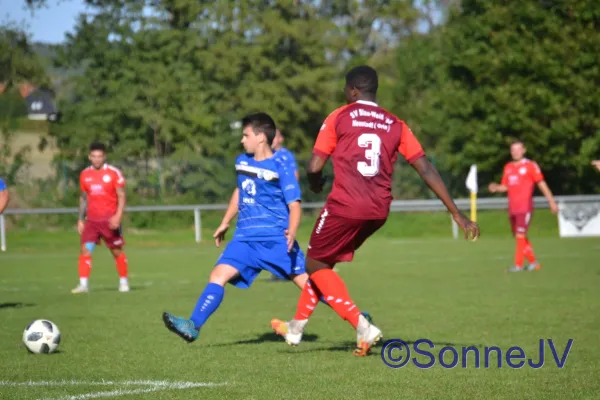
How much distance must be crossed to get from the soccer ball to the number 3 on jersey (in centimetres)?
300

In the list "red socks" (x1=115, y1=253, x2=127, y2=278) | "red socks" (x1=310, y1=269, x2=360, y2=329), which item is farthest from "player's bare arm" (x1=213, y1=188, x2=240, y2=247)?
"red socks" (x1=115, y1=253, x2=127, y2=278)

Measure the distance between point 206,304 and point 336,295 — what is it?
1153mm

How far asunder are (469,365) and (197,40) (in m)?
35.3

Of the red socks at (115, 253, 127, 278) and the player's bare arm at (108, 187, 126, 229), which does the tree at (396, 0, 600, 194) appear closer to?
the red socks at (115, 253, 127, 278)

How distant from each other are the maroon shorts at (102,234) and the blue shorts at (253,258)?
699cm

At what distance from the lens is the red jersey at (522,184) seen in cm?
1881

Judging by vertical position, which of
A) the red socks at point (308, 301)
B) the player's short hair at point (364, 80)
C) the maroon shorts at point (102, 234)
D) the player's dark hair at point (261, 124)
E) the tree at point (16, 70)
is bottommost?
the maroon shorts at point (102, 234)

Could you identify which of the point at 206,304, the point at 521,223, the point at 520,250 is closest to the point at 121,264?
the point at 520,250

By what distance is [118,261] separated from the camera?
1608cm

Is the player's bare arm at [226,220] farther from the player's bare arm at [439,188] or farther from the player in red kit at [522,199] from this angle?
the player in red kit at [522,199]

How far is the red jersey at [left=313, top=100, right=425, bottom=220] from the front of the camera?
784 centimetres

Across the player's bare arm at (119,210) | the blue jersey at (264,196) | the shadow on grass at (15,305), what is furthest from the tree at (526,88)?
the blue jersey at (264,196)

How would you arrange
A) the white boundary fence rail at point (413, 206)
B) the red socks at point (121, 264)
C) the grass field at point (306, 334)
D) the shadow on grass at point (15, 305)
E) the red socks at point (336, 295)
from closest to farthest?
the grass field at point (306, 334)
the red socks at point (336, 295)
the shadow on grass at point (15, 305)
the red socks at point (121, 264)
the white boundary fence rail at point (413, 206)

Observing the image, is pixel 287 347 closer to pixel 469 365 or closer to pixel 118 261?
pixel 469 365
